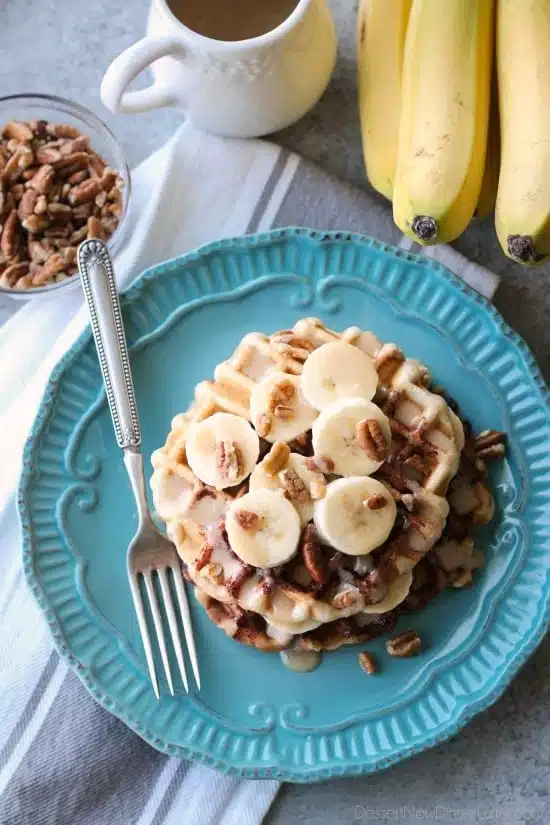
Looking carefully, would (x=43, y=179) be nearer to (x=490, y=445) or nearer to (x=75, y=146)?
(x=75, y=146)

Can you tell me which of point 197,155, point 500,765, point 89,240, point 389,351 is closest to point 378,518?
point 389,351

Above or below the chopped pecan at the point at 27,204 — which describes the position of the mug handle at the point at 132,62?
above

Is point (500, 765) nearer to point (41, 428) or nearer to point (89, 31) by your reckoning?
point (41, 428)

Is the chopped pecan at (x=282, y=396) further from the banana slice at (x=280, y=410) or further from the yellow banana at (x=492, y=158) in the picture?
the yellow banana at (x=492, y=158)

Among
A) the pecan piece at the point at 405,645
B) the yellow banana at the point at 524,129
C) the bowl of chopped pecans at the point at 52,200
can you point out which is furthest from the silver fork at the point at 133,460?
the yellow banana at the point at 524,129

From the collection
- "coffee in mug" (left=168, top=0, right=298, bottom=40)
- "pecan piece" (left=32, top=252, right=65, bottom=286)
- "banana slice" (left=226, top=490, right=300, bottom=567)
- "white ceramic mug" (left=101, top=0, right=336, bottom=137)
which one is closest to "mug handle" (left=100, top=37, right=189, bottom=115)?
"white ceramic mug" (left=101, top=0, right=336, bottom=137)
